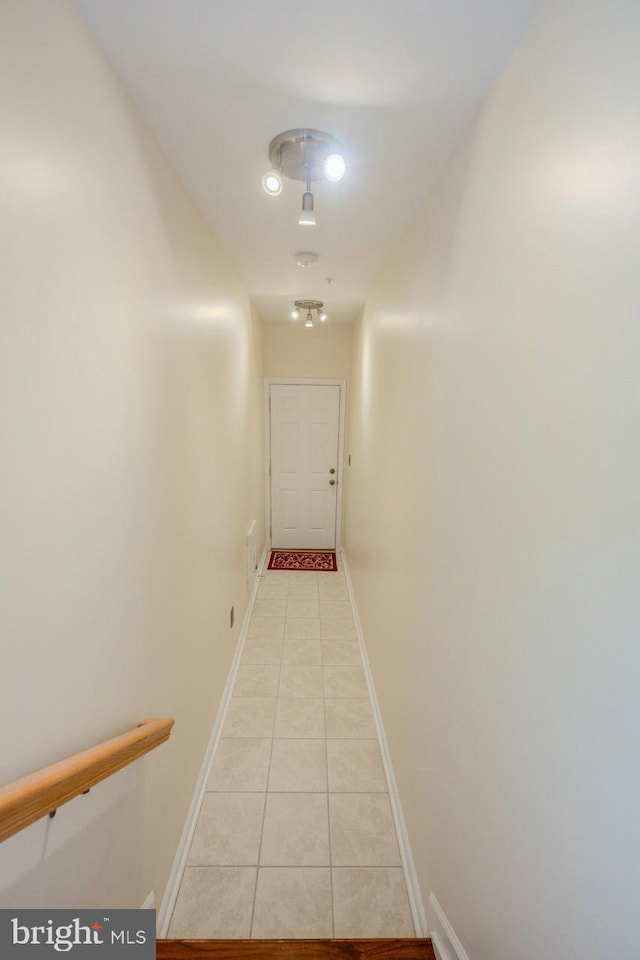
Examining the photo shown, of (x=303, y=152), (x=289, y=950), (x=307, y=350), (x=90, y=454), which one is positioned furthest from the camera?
(x=307, y=350)

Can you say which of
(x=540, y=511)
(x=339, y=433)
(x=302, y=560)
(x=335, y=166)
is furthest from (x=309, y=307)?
(x=540, y=511)

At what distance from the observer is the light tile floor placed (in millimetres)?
1523

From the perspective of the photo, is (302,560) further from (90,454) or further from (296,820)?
(90,454)

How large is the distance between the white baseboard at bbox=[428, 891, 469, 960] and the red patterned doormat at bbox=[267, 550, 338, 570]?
3329 mm

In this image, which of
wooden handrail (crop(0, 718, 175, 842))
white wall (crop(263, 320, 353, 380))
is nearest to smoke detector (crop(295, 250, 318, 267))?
white wall (crop(263, 320, 353, 380))

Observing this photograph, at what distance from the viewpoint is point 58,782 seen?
76cm

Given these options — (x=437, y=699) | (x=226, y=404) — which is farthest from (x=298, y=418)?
(x=437, y=699)

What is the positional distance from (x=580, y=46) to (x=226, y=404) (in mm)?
2152

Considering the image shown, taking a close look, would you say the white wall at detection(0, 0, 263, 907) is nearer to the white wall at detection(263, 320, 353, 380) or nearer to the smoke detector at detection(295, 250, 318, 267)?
the smoke detector at detection(295, 250, 318, 267)

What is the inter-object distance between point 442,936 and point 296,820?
2.60ft

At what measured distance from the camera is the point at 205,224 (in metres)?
1.98

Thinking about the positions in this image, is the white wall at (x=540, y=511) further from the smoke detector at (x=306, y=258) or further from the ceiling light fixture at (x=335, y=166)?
the smoke detector at (x=306, y=258)

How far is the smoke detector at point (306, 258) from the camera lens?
2410mm

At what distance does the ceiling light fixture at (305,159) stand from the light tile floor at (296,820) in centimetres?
252
